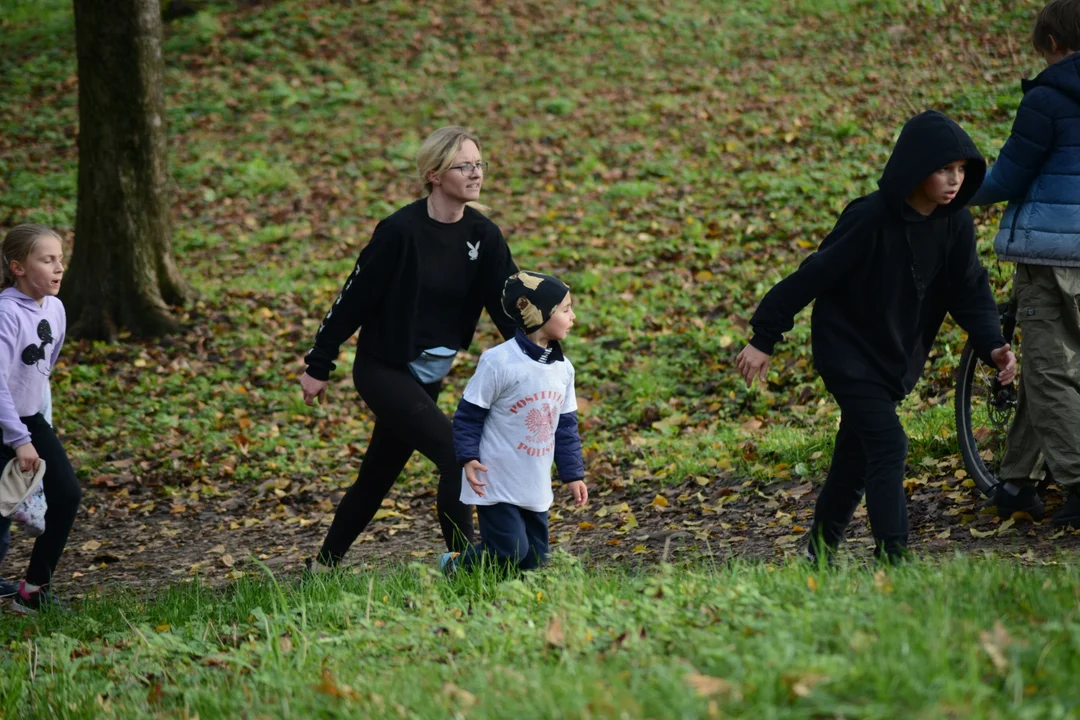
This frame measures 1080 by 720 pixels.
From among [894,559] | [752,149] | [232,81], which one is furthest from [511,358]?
[232,81]

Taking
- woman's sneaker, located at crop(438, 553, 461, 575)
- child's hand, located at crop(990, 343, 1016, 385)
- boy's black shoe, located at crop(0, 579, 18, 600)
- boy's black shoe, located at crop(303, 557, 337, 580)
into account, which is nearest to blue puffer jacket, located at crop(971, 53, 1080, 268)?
child's hand, located at crop(990, 343, 1016, 385)

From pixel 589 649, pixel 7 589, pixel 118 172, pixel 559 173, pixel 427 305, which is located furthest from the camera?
pixel 559 173

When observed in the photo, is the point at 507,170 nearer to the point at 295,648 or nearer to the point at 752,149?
the point at 752,149

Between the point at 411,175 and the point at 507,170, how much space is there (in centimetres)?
142

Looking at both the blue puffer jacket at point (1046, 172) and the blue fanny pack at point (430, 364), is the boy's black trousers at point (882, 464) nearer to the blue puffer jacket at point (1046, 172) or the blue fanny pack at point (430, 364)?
the blue puffer jacket at point (1046, 172)

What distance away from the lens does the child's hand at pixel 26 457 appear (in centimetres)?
530

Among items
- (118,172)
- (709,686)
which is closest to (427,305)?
(709,686)

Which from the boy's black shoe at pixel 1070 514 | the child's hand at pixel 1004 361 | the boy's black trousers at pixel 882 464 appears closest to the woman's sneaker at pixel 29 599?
the boy's black trousers at pixel 882 464

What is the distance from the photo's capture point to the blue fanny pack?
5289mm

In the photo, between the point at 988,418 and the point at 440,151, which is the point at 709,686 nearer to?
the point at 440,151

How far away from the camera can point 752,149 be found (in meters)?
13.4

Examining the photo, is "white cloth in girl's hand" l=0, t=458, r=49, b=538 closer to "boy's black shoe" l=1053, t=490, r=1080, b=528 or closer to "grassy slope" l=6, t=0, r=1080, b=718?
"grassy slope" l=6, t=0, r=1080, b=718

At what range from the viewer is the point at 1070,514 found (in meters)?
5.14

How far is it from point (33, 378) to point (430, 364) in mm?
2079
